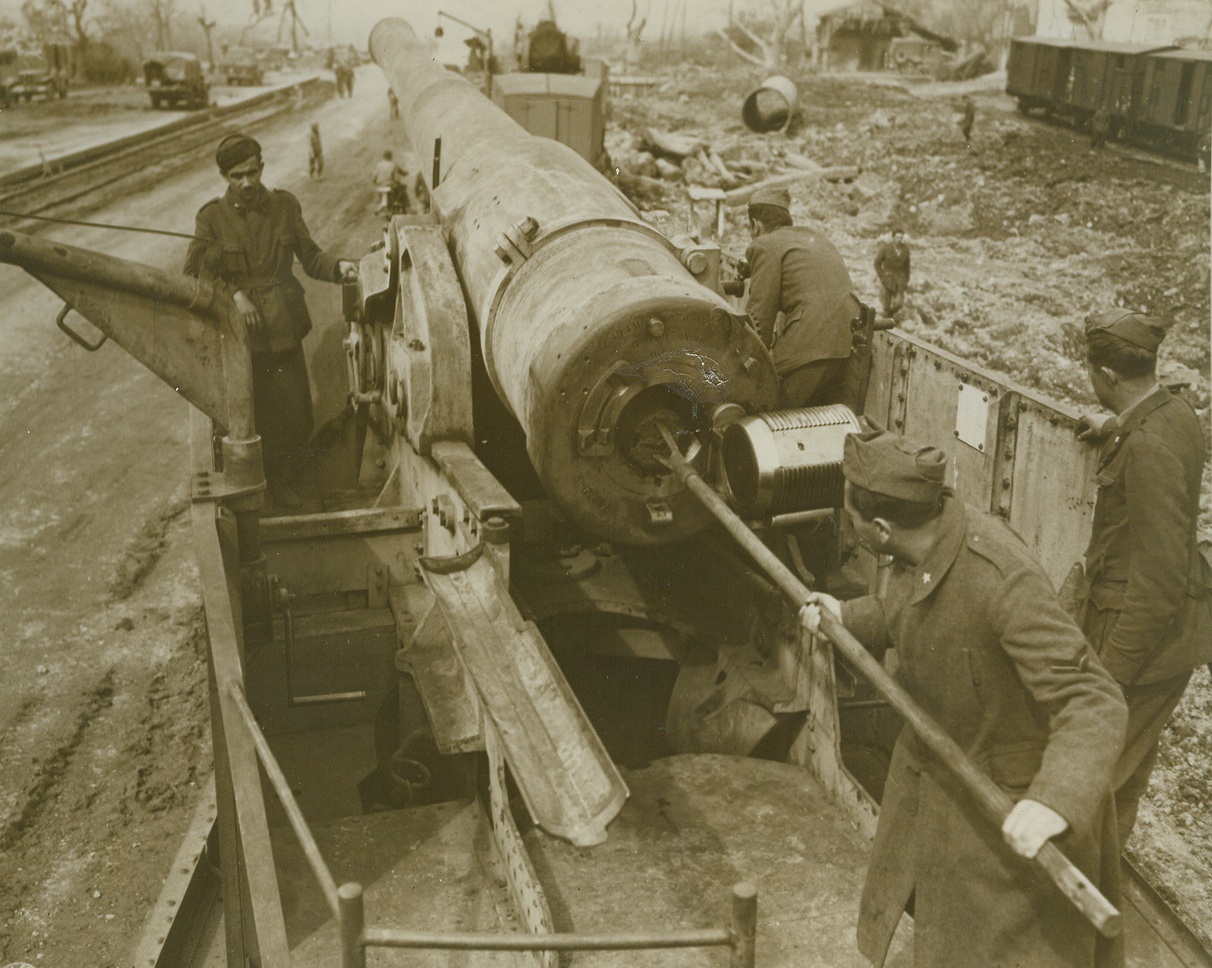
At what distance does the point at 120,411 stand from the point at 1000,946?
990 cm

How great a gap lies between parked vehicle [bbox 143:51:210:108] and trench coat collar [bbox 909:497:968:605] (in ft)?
111

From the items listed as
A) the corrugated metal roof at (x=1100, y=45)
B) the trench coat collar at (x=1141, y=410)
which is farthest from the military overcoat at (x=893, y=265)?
the corrugated metal roof at (x=1100, y=45)

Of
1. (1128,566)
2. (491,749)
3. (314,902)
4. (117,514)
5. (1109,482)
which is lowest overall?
(117,514)

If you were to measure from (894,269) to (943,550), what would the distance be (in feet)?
31.5

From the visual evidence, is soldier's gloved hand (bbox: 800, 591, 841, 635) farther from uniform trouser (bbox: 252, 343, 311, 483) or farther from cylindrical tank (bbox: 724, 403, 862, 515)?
uniform trouser (bbox: 252, 343, 311, 483)

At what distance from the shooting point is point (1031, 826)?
8.58 feet

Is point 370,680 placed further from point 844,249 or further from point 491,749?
point 844,249

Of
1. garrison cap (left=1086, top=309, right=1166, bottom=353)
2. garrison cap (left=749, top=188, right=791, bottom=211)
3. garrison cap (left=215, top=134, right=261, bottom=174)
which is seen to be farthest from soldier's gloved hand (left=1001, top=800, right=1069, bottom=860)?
garrison cap (left=215, top=134, right=261, bottom=174)

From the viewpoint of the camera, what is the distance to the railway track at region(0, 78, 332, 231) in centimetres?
1927

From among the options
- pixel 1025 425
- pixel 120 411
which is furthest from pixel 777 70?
pixel 1025 425

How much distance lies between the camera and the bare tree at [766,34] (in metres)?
43.9

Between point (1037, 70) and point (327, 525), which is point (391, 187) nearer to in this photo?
point (327, 525)

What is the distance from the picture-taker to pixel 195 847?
17.4 ft

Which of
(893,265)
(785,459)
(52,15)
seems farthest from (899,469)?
(52,15)
